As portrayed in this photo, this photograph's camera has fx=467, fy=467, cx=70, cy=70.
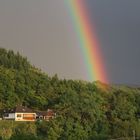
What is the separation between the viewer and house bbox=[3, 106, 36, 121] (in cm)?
5741

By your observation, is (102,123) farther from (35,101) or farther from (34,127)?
(35,101)

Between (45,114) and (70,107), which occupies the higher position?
(70,107)

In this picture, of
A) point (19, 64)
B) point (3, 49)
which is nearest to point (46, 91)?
point (19, 64)

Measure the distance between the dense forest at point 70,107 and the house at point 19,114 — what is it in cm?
164

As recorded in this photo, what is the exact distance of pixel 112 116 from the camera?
5441 cm

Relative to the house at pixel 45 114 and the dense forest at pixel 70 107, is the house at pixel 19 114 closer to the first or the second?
the house at pixel 45 114

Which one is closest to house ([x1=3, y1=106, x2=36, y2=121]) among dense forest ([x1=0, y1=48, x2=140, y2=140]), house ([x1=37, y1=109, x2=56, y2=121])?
house ([x1=37, y1=109, x2=56, y2=121])

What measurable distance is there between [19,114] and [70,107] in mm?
9598

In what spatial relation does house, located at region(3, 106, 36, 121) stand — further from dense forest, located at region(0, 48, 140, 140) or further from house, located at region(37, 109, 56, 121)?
dense forest, located at region(0, 48, 140, 140)

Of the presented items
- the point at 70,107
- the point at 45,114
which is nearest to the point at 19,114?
the point at 45,114

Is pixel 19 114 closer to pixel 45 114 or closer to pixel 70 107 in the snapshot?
pixel 45 114

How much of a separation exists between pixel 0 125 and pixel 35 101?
520 inches

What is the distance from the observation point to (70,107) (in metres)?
51.1

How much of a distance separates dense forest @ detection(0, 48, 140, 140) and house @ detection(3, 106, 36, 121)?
1639 millimetres
